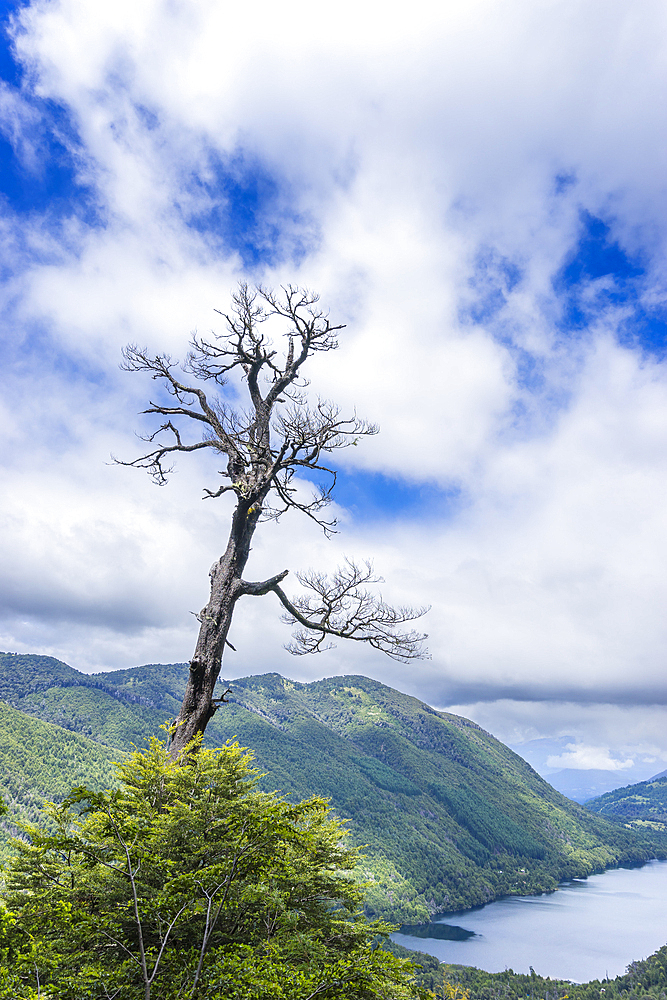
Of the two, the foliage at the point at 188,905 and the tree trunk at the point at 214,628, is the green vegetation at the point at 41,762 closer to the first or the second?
the tree trunk at the point at 214,628

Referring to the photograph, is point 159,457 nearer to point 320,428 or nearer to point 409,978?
point 320,428

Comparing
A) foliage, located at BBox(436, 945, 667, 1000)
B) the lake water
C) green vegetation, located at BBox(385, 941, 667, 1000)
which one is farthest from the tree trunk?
the lake water

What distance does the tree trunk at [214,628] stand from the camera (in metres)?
7.41

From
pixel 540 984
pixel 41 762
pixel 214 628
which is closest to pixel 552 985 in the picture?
pixel 540 984

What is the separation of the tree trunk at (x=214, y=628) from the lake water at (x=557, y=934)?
131864 millimetres

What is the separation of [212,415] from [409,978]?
8.24m

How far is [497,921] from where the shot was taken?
14388 cm

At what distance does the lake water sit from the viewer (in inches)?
4245

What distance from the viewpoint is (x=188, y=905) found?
14.5ft

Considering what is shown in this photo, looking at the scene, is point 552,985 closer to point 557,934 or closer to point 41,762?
point 557,934

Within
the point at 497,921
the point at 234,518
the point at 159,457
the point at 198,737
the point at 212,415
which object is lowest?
the point at 497,921

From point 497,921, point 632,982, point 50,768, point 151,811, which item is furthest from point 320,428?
point 497,921

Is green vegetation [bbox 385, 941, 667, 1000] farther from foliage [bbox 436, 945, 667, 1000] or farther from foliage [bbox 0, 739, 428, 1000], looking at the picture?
foliage [bbox 0, 739, 428, 1000]

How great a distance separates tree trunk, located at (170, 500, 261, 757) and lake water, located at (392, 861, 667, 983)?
132m
